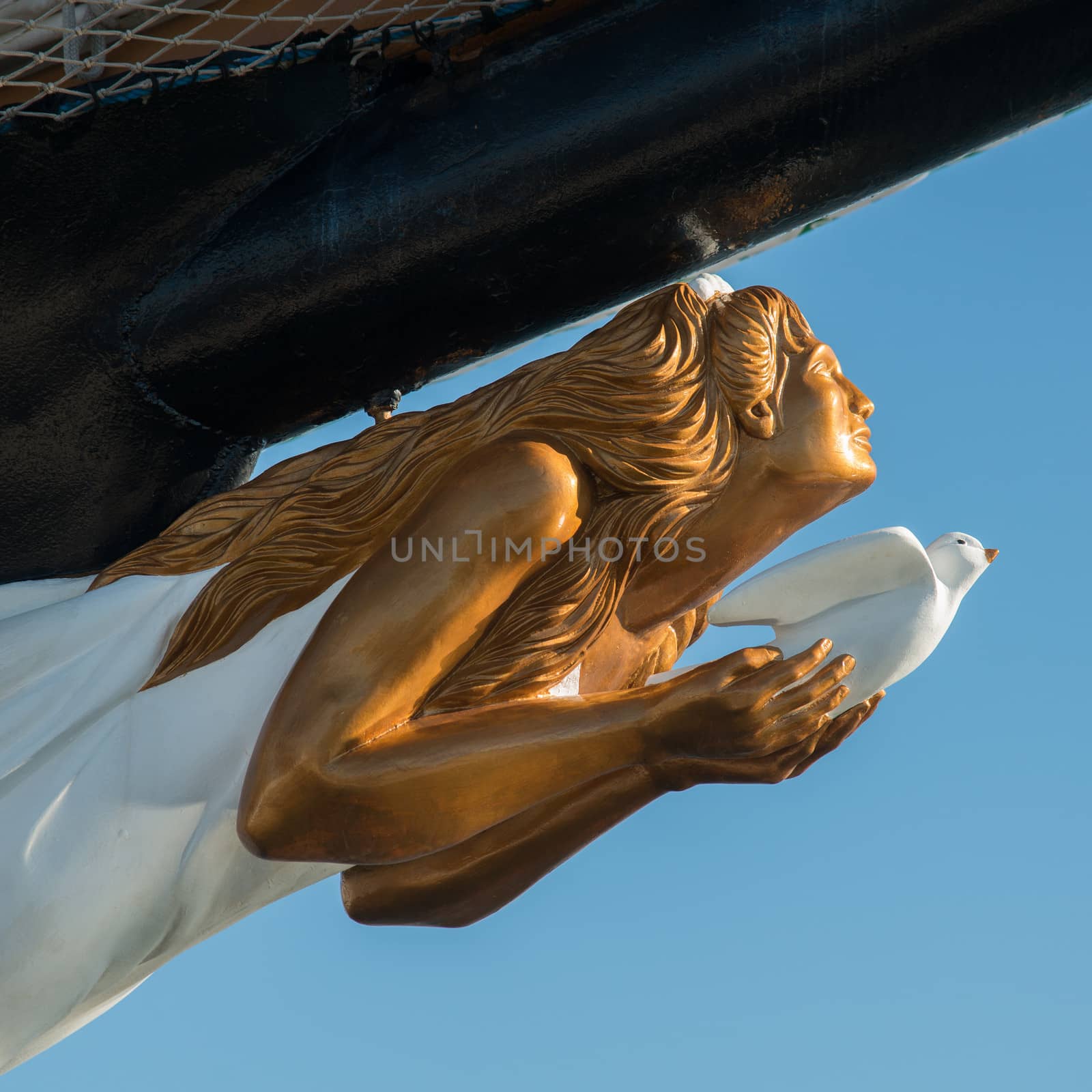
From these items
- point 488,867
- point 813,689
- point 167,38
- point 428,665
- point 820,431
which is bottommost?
point 488,867

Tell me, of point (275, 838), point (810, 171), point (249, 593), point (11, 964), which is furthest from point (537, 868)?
point (810, 171)

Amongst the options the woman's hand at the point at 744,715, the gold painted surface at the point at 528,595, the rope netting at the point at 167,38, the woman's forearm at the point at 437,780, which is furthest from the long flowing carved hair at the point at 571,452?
the rope netting at the point at 167,38

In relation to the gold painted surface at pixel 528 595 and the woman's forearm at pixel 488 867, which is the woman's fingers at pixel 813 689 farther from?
the woman's forearm at pixel 488 867

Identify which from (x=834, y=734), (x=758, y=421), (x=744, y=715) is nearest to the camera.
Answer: (x=744, y=715)

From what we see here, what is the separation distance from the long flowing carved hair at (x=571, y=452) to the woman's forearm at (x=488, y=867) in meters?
0.21

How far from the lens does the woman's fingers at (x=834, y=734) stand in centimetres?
278

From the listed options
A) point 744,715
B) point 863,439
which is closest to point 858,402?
point 863,439

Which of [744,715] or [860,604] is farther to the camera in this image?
[860,604]

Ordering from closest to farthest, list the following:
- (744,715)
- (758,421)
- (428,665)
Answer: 1. (744,715)
2. (428,665)
3. (758,421)

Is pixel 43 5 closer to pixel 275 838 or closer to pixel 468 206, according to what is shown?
pixel 468 206

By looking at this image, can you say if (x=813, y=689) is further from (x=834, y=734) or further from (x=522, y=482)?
(x=522, y=482)

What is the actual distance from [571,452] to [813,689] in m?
0.55

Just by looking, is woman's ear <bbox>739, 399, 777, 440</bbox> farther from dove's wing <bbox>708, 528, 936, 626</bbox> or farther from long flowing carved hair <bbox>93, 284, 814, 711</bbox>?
dove's wing <bbox>708, 528, 936, 626</bbox>

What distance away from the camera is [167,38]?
3.03 m
